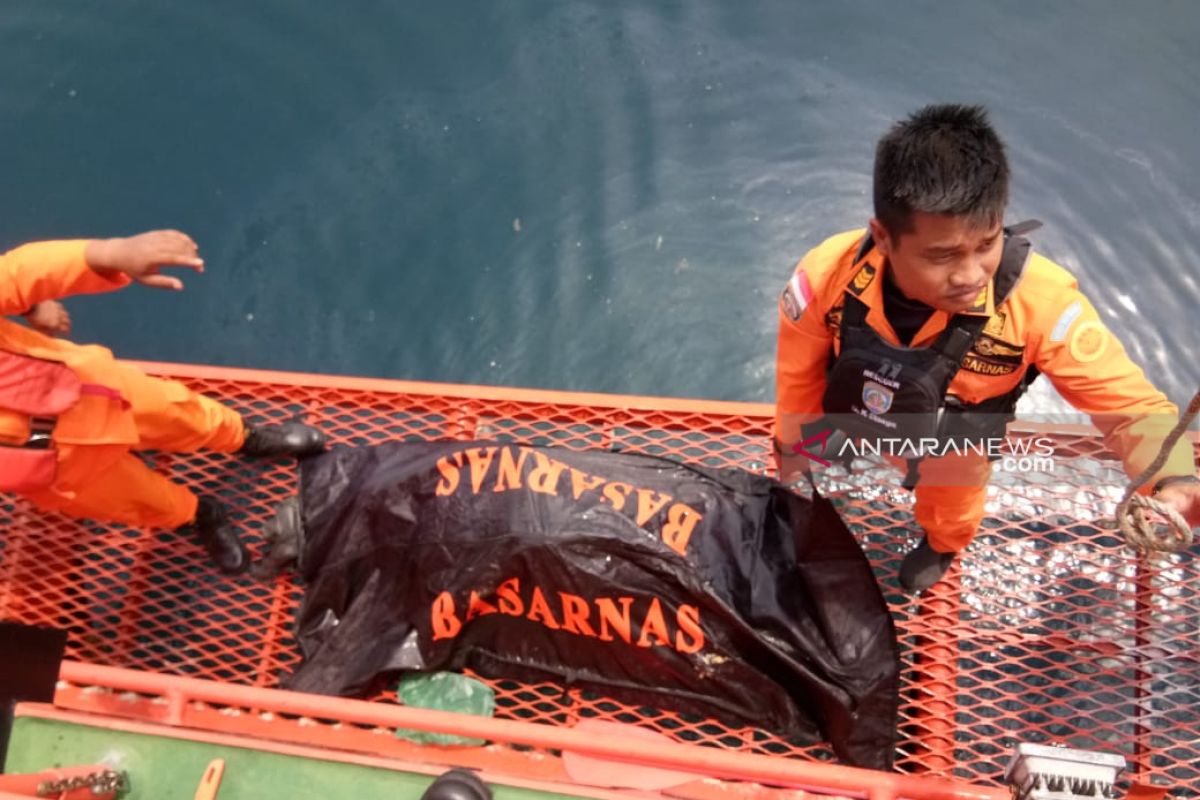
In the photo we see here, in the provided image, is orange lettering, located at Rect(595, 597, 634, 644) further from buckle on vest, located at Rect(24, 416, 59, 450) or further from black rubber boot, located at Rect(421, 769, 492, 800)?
buckle on vest, located at Rect(24, 416, 59, 450)

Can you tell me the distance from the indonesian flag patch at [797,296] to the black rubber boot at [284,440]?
1.39 metres

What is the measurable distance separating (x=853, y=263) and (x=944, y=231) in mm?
294

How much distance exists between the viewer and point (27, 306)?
193 centimetres

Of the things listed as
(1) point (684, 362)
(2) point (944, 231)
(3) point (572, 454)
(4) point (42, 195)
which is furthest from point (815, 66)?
(4) point (42, 195)

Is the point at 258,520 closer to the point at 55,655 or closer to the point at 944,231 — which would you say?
the point at 55,655

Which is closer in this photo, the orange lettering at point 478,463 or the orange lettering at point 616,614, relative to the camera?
the orange lettering at point 616,614

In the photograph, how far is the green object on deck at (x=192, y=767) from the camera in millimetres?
1681

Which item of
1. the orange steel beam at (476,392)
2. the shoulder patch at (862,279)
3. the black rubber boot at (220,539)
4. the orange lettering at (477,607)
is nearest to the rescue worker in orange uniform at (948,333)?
the shoulder patch at (862,279)

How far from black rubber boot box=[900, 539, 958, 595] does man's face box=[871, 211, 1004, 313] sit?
92cm

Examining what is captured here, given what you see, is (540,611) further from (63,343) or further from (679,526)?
(63,343)

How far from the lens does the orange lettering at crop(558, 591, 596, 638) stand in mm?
2084

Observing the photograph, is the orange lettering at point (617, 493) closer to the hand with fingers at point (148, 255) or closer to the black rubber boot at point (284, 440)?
the black rubber boot at point (284, 440)

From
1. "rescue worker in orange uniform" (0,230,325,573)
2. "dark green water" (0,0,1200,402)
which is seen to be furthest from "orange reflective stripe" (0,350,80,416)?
"dark green water" (0,0,1200,402)

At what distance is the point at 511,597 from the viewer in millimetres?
2125
